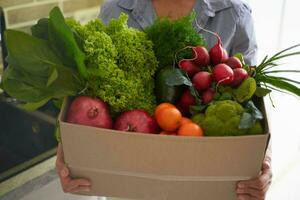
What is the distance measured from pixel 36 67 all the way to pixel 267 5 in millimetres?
1424

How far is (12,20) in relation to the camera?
1.42 meters

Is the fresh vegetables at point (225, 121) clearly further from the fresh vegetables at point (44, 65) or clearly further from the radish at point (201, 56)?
the fresh vegetables at point (44, 65)

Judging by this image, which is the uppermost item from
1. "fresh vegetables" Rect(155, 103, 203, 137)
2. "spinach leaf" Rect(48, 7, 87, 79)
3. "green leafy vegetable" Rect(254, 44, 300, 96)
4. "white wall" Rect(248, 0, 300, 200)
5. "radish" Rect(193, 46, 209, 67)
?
"spinach leaf" Rect(48, 7, 87, 79)

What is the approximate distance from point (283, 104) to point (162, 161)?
1.57m

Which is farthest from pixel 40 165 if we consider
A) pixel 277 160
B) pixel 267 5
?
pixel 277 160

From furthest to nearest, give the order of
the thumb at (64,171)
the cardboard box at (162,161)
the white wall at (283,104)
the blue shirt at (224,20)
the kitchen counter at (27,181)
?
the white wall at (283,104), the blue shirt at (224,20), the kitchen counter at (27,181), the thumb at (64,171), the cardboard box at (162,161)

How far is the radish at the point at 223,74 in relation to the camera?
66 cm

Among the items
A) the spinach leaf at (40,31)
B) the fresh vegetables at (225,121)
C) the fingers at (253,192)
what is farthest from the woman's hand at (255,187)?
the spinach leaf at (40,31)

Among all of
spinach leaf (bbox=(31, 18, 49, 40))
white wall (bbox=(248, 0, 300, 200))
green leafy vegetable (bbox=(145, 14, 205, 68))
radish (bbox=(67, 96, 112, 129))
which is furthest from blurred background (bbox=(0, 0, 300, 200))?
spinach leaf (bbox=(31, 18, 49, 40))

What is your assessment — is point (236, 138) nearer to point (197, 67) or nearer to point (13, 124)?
point (197, 67)

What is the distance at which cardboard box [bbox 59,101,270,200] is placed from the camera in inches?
24.2

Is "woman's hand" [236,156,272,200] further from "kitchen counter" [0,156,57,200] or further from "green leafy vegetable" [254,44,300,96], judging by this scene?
"kitchen counter" [0,156,57,200]

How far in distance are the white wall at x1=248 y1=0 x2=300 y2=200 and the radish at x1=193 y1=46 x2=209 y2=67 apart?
0.99 m

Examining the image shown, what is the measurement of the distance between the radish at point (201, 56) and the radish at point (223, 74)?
0.15ft
